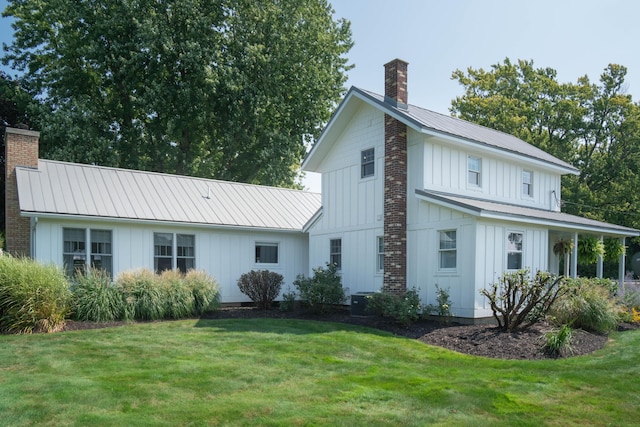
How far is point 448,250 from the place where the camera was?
13.8 m

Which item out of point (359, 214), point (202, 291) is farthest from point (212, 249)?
point (359, 214)

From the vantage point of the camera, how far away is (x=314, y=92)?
1189 inches

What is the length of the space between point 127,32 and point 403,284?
20214 millimetres

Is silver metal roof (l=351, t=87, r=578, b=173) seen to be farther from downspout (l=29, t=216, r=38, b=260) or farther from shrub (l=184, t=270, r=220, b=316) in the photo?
downspout (l=29, t=216, r=38, b=260)

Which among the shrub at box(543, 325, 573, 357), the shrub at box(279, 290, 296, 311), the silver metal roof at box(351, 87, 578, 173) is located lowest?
the shrub at box(279, 290, 296, 311)

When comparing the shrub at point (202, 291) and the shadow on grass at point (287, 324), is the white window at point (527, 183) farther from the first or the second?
the shrub at point (202, 291)

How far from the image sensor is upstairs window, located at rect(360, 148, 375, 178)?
1620cm

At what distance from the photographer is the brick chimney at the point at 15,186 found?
15.7m

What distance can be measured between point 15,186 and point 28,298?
6.25 meters

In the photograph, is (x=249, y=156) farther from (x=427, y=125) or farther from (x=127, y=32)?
(x=427, y=125)

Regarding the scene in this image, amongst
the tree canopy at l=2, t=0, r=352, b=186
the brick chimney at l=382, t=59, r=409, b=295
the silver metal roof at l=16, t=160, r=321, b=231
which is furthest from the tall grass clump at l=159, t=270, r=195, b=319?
the tree canopy at l=2, t=0, r=352, b=186

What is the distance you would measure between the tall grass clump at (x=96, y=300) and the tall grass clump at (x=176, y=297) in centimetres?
118

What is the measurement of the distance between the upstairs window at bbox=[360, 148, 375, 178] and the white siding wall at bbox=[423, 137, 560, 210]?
2.04 meters

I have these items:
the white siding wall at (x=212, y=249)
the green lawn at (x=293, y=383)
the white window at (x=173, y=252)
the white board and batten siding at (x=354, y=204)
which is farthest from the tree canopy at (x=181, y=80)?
the green lawn at (x=293, y=383)
